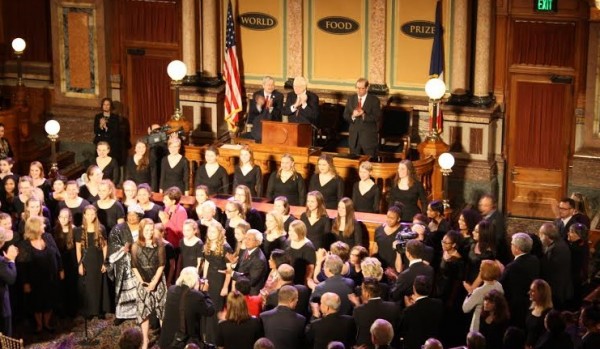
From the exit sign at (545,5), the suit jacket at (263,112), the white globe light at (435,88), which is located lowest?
the suit jacket at (263,112)

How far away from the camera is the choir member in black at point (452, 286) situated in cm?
1130

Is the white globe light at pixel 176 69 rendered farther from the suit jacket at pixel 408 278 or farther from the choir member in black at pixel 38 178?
the suit jacket at pixel 408 278

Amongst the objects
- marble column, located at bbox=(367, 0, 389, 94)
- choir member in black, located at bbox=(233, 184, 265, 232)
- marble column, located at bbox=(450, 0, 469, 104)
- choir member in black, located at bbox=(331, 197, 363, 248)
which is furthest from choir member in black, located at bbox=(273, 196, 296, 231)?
marble column, located at bbox=(367, 0, 389, 94)

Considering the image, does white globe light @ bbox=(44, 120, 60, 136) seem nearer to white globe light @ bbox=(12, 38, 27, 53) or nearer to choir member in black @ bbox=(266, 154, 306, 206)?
choir member in black @ bbox=(266, 154, 306, 206)

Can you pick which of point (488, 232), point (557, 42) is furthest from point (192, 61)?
point (488, 232)

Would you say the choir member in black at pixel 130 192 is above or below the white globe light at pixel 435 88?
below

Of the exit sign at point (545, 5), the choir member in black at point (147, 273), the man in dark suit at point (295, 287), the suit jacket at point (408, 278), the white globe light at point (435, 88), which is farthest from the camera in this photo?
the exit sign at point (545, 5)

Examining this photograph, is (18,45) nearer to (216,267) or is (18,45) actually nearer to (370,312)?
(216,267)

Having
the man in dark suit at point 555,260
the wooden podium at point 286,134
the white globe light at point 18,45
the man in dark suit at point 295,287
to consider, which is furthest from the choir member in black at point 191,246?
the white globe light at point 18,45

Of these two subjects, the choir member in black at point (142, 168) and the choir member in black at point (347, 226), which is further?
the choir member in black at point (142, 168)

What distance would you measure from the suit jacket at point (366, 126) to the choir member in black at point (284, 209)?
2758mm

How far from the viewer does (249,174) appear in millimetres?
13953

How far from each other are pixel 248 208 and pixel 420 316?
122 inches

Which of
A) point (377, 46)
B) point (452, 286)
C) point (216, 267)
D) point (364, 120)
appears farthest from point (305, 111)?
point (452, 286)
